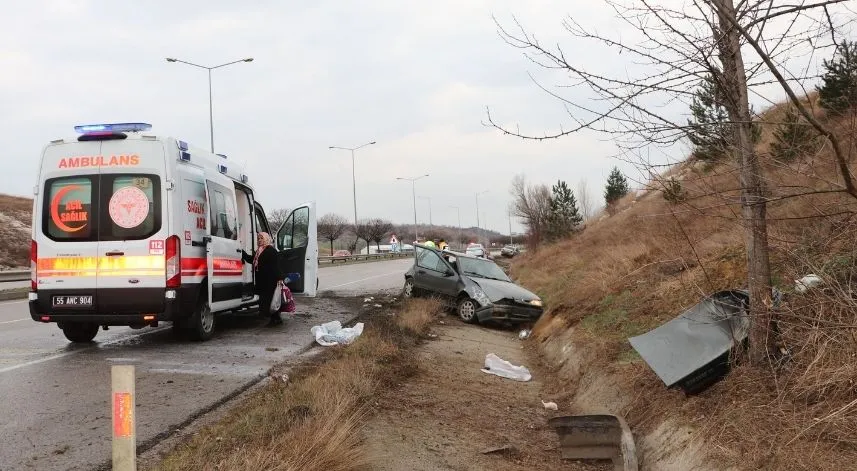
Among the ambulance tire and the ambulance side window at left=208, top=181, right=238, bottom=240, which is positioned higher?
the ambulance side window at left=208, top=181, right=238, bottom=240

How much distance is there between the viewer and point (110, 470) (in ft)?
12.9

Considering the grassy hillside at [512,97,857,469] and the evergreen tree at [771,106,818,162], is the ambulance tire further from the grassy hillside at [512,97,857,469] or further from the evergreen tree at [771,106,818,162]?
the evergreen tree at [771,106,818,162]

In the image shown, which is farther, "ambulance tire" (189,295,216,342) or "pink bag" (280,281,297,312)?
"pink bag" (280,281,297,312)

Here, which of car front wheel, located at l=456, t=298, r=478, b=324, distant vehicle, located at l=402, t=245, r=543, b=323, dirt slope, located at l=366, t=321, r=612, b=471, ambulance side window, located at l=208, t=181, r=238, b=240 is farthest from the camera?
car front wheel, located at l=456, t=298, r=478, b=324

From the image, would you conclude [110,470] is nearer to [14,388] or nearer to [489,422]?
[14,388]

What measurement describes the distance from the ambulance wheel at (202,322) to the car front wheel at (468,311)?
556 centimetres

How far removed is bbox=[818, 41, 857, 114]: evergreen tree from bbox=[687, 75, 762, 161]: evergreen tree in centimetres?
47

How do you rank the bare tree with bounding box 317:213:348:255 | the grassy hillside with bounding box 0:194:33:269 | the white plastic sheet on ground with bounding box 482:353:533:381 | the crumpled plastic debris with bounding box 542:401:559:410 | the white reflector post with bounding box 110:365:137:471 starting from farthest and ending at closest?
the bare tree with bounding box 317:213:348:255 < the grassy hillside with bounding box 0:194:33:269 < the white plastic sheet on ground with bounding box 482:353:533:381 < the crumpled plastic debris with bounding box 542:401:559:410 < the white reflector post with bounding box 110:365:137:471

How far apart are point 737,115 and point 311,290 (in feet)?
27.9

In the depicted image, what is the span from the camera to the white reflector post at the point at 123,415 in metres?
2.90

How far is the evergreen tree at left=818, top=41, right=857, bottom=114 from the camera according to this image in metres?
3.58

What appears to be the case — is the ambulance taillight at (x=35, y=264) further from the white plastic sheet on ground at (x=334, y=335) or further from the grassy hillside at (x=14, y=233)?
the grassy hillside at (x=14, y=233)

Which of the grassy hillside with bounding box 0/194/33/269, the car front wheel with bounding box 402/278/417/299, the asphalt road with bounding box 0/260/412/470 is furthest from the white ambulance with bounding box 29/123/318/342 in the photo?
the grassy hillside with bounding box 0/194/33/269

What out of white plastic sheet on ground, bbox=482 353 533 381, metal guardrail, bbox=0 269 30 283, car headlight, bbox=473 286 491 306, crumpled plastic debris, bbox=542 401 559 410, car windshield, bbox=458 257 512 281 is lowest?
crumpled plastic debris, bbox=542 401 559 410
